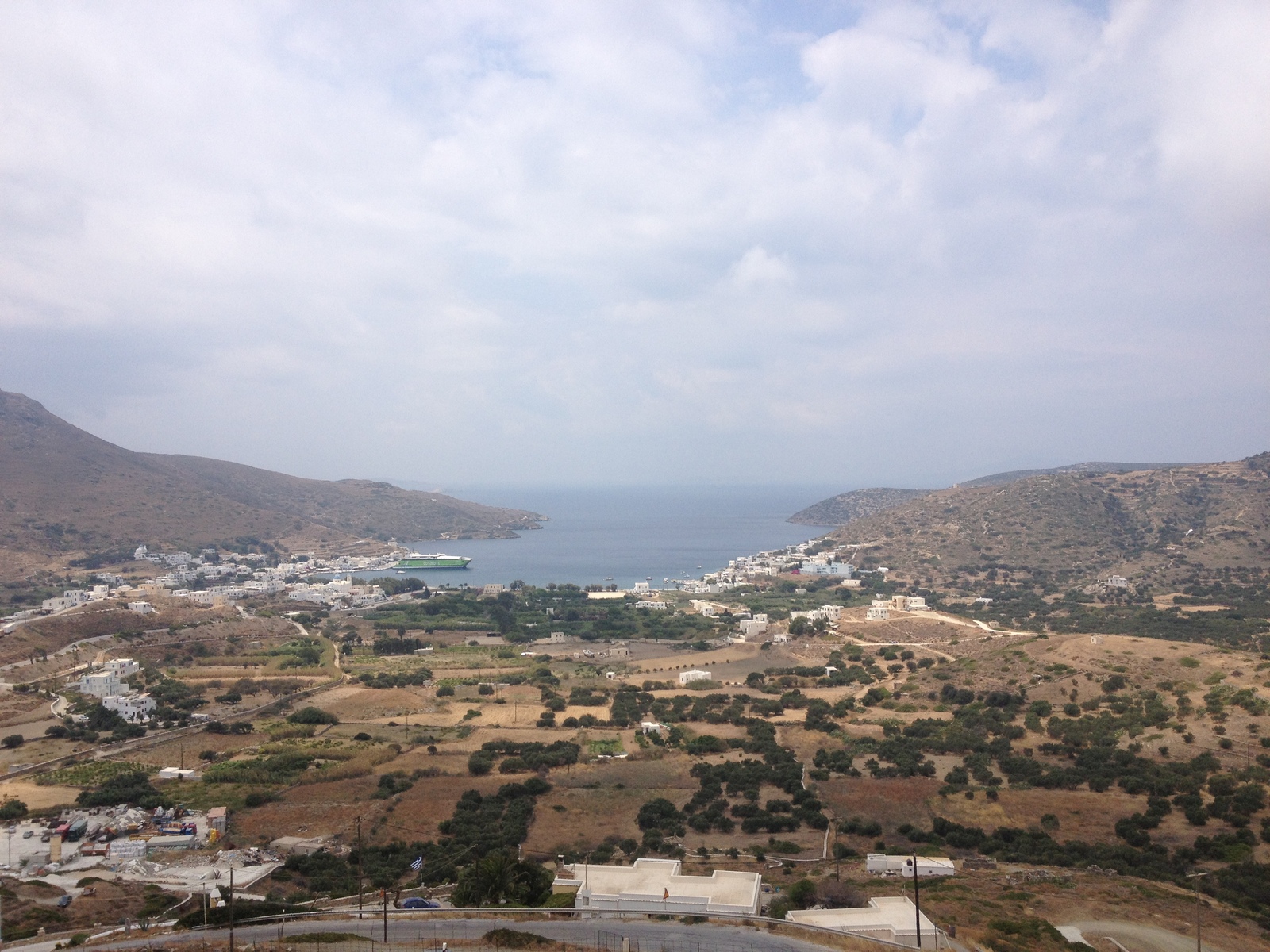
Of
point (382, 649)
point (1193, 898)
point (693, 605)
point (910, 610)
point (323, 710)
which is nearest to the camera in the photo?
point (1193, 898)

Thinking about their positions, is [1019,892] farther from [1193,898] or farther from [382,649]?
[382,649]

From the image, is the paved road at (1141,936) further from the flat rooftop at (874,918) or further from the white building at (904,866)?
the white building at (904,866)

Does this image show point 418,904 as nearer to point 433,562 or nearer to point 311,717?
point 311,717

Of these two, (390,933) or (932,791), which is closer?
(390,933)

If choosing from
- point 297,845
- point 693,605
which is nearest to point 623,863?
point 297,845

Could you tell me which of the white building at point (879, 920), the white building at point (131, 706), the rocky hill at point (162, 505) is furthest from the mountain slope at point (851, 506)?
the white building at point (879, 920)

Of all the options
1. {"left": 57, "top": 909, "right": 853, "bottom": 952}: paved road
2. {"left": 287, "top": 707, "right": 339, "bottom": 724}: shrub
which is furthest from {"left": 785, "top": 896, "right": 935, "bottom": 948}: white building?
{"left": 287, "top": 707, "right": 339, "bottom": 724}: shrub

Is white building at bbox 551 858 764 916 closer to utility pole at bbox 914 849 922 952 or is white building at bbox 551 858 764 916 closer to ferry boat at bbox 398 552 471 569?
utility pole at bbox 914 849 922 952
